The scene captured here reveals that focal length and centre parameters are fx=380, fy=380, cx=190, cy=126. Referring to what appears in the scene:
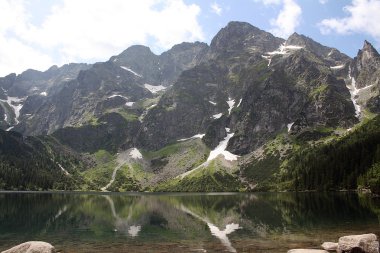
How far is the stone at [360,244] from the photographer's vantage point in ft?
127

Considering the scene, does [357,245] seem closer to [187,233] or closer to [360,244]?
[360,244]

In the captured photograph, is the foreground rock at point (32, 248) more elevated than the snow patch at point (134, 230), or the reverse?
the foreground rock at point (32, 248)

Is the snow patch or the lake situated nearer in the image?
the lake

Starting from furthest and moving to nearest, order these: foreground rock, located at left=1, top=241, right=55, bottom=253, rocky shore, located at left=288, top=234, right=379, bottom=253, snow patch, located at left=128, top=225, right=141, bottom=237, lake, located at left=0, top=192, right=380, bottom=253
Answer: snow patch, located at left=128, top=225, right=141, bottom=237 < lake, located at left=0, top=192, right=380, bottom=253 < foreground rock, located at left=1, top=241, right=55, bottom=253 < rocky shore, located at left=288, top=234, right=379, bottom=253

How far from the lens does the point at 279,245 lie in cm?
4862

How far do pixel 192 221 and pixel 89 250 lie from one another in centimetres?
Result: 3857

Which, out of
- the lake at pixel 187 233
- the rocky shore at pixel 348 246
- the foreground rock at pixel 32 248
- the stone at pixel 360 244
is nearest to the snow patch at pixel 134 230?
the lake at pixel 187 233

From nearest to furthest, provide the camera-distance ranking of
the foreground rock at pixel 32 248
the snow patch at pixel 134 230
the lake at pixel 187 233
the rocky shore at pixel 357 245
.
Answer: the rocky shore at pixel 357 245, the foreground rock at pixel 32 248, the lake at pixel 187 233, the snow patch at pixel 134 230

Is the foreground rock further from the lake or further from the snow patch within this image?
the snow patch

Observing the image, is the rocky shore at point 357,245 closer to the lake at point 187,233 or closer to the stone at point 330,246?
the stone at point 330,246

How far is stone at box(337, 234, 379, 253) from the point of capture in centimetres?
3881

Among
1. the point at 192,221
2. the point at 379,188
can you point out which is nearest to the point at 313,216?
the point at 192,221

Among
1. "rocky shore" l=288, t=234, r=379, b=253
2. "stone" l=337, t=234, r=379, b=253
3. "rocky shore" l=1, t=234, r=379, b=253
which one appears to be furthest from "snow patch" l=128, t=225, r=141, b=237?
"stone" l=337, t=234, r=379, b=253

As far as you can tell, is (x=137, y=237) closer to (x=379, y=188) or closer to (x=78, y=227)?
(x=78, y=227)
